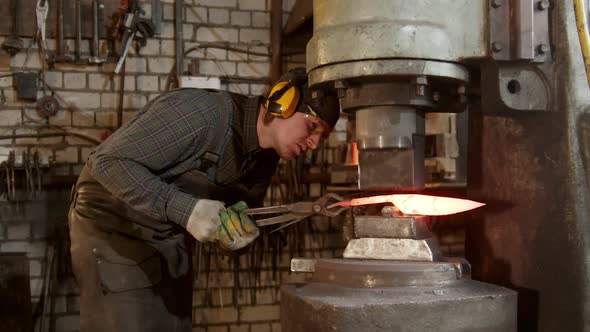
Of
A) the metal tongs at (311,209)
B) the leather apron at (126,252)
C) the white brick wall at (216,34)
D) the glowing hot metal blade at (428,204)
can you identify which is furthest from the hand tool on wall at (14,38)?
the glowing hot metal blade at (428,204)

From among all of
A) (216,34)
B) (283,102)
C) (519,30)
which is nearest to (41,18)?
(216,34)

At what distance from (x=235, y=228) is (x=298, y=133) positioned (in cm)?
49

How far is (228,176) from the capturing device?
215 cm

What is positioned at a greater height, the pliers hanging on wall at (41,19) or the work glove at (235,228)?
the pliers hanging on wall at (41,19)

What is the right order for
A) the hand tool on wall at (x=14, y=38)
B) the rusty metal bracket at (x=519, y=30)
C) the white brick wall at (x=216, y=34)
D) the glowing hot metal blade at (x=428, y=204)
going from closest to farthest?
the rusty metal bracket at (x=519, y=30)
the glowing hot metal blade at (x=428, y=204)
the hand tool on wall at (x=14, y=38)
the white brick wall at (x=216, y=34)

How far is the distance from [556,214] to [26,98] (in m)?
2.76

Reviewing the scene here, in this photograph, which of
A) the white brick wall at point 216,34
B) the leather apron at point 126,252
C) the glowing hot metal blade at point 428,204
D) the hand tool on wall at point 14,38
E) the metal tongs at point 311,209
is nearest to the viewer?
the glowing hot metal blade at point 428,204

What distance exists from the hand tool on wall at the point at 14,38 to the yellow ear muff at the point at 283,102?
174 centimetres

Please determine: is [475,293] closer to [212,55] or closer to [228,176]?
[228,176]

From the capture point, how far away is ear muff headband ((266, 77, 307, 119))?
196 cm

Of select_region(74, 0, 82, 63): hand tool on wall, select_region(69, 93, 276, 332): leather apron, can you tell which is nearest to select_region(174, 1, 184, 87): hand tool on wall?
select_region(74, 0, 82, 63): hand tool on wall

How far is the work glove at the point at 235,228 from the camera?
1.74 metres

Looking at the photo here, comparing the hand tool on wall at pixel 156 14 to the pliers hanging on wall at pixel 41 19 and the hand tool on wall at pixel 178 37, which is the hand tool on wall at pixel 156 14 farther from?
the pliers hanging on wall at pixel 41 19

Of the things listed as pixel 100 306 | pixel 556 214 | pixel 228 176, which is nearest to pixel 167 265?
pixel 100 306
